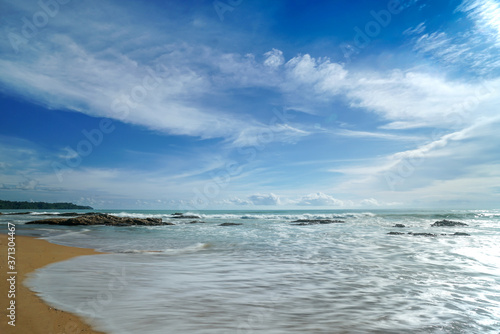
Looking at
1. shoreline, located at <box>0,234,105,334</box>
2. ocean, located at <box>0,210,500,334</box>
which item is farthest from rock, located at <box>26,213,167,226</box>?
shoreline, located at <box>0,234,105,334</box>

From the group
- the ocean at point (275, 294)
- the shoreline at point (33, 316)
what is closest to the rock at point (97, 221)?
the ocean at point (275, 294)

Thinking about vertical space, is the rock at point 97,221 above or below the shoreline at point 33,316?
above

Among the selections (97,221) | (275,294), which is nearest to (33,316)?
(275,294)

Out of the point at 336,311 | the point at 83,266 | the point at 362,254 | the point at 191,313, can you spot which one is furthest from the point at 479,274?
the point at 83,266

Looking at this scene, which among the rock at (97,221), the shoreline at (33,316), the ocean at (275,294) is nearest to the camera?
the shoreline at (33,316)

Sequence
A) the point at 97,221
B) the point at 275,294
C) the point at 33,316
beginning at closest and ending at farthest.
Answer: the point at 33,316 → the point at 275,294 → the point at 97,221

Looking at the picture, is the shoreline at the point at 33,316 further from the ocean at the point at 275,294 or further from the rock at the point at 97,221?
the rock at the point at 97,221

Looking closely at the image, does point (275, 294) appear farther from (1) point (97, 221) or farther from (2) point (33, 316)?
(1) point (97, 221)

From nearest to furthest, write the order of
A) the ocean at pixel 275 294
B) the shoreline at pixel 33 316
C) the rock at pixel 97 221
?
the shoreline at pixel 33 316 < the ocean at pixel 275 294 < the rock at pixel 97 221

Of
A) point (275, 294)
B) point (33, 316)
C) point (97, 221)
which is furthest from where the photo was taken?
point (97, 221)

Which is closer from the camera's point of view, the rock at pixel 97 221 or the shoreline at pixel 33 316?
the shoreline at pixel 33 316

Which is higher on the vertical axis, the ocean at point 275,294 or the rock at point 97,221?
the rock at point 97,221

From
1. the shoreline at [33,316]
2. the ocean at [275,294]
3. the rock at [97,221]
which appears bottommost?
the ocean at [275,294]

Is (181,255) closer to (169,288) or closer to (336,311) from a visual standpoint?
(169,288)
